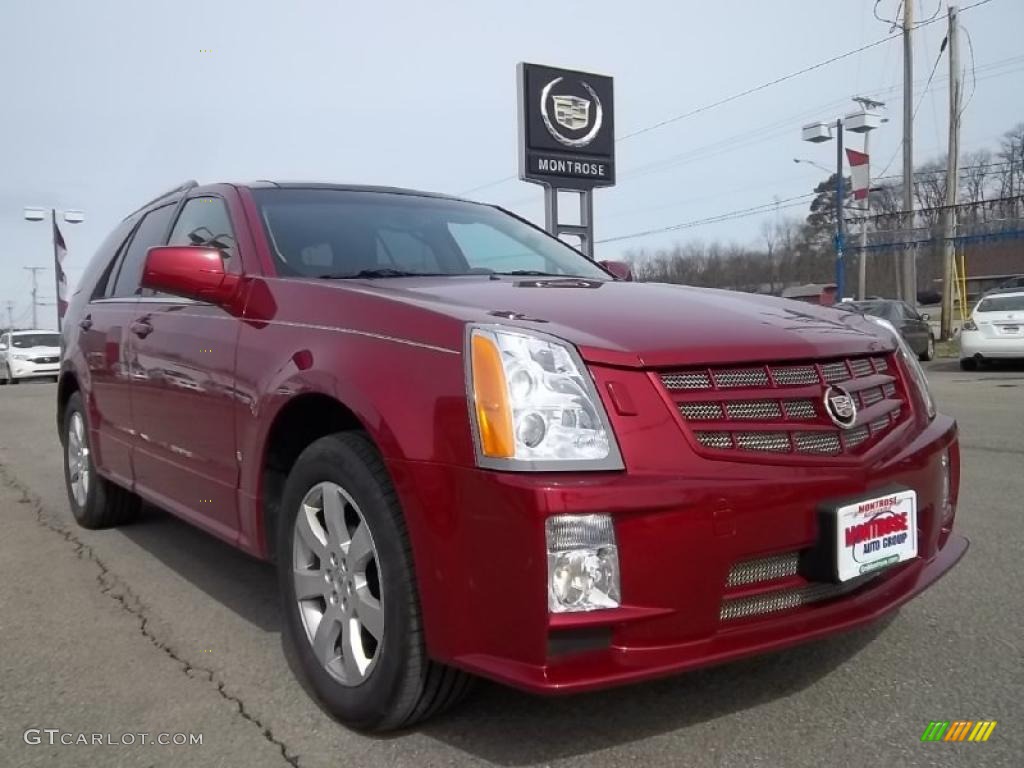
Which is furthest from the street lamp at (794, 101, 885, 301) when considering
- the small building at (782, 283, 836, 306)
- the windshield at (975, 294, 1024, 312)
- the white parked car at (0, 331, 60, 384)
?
the white parked car at (0, 331, 60, 384)

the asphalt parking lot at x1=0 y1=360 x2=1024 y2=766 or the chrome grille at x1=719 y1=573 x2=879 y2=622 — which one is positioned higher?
the chrome grille at x1=719 y1=573 x2=879 y2=622

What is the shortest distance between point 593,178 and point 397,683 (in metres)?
15.0

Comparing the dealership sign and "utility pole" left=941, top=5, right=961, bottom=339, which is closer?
the dealership sign

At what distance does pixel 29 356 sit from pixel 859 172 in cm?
2293

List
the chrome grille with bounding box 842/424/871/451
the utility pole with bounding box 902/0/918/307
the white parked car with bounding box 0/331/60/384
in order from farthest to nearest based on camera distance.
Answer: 1. the white parked car with bounding box 0/331/60/384
2. the utility pole with bounding box 902/0/918/307
3. the chrome grille with bounding box 842/424/871/451

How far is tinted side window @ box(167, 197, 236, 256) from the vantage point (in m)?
3.59

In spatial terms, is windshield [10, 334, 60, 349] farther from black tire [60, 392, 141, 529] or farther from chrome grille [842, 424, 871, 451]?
chrome grille [842, 424, 871, 451]

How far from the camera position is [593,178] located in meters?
16.6

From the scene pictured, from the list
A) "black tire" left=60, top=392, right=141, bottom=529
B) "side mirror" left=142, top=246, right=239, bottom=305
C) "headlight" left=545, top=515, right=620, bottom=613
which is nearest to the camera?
"headlight" left=545, top=515, right=620, bottom=613

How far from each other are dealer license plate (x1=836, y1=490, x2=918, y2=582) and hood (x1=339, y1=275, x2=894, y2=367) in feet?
1.41

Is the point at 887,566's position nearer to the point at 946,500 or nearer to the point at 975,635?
the point at 946,500

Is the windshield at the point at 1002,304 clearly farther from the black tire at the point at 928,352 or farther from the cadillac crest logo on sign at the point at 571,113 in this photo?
the cadillac crest logo on sign at the point at 571,113

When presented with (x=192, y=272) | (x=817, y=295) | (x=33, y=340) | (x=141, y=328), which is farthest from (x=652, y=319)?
(x=33, y=340)

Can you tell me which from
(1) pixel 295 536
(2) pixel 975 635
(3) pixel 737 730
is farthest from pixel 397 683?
(2) pixel 975 635
